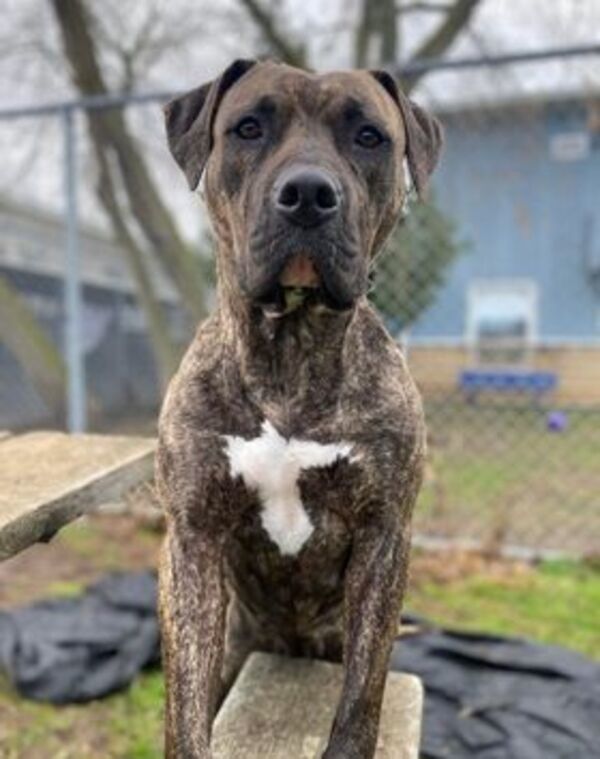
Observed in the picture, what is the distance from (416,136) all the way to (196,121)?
0.46m

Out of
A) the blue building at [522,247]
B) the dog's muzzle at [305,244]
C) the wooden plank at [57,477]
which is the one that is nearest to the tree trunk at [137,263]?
the blue building at [522,247]

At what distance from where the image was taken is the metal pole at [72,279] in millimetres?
Result: 4586

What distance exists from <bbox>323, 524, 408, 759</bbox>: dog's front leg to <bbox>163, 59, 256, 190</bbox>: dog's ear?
0.81 metres

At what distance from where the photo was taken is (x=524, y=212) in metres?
6.47

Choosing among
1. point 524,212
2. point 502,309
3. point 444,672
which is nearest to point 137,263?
point 524,212

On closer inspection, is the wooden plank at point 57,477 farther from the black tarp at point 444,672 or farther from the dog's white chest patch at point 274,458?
the black tarp at point 444,672

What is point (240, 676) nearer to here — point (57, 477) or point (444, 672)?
point (57, 477)

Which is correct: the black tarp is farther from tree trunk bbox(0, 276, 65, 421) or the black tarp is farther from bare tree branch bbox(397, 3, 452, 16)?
bare tree branch bbox(397, 3, 452, 16)

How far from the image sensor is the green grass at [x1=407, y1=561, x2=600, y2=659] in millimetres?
3854

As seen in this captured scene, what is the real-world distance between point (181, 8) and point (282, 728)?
6102 millimetres

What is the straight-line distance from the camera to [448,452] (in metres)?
5.24

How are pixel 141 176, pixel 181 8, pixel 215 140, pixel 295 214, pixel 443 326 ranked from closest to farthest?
pixel 295 214, pixel 215 140, pixel 141 176, pixel 181 8, pixel 443 326

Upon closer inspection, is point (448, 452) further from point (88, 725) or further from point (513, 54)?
point (88, 725)

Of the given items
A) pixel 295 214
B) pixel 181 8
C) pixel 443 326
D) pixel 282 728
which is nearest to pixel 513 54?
pixel 295 214
